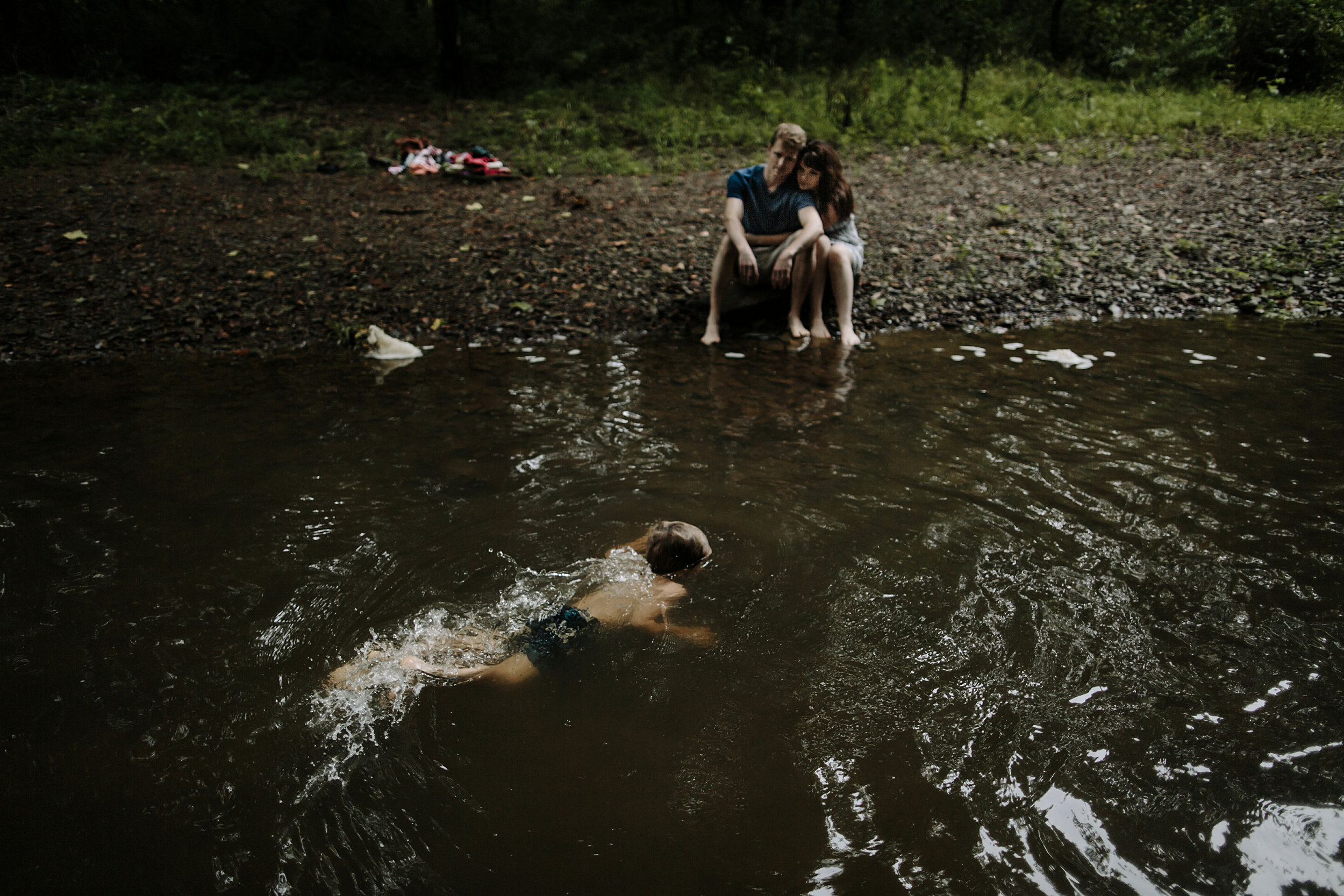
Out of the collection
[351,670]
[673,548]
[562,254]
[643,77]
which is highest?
[643,77]

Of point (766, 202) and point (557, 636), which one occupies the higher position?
point (766, 202)

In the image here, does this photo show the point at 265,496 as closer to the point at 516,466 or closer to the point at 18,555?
the point at 18,555

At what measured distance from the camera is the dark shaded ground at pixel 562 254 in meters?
7.47

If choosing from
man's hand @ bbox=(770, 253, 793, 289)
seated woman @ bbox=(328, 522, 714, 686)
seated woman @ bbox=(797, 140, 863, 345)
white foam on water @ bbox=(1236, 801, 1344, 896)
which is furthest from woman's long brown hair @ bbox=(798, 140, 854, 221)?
white foam on water @ bbox=(1236, 801, 1344, 896)

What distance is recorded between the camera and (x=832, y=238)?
7312mm

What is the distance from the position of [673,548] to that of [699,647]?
0.61 meters

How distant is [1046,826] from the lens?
2311 mm

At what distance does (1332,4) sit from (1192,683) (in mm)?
14720

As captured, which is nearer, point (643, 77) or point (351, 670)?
point (351, 670)

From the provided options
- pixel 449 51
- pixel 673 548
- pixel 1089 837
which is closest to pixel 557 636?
pixel 673 548

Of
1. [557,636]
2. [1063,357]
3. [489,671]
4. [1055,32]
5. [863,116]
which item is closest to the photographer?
[489,671]

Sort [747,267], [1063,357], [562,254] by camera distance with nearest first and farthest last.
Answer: [1063,357]
[747,267]
[562,254]

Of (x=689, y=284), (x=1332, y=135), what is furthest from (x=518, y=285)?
(x=1332, y=135)

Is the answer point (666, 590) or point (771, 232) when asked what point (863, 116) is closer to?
point (771, 232)
